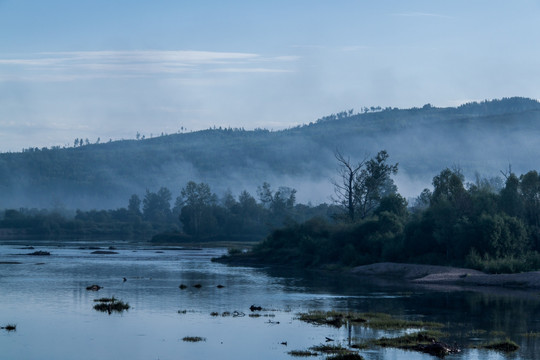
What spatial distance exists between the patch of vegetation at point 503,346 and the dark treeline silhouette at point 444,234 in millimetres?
30102

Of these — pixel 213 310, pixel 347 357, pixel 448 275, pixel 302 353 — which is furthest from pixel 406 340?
pixel 448 275

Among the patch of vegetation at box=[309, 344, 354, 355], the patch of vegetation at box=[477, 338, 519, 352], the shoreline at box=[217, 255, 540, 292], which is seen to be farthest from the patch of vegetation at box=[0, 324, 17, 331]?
the shoreline at box=[217, 255, 540, 292]

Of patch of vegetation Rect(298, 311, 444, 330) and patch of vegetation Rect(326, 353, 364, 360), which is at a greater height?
patch of vegetation Rect(298, 311, 444, 330)

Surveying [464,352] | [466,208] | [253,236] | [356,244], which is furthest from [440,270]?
[253,236]

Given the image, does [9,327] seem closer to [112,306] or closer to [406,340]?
[112,306]

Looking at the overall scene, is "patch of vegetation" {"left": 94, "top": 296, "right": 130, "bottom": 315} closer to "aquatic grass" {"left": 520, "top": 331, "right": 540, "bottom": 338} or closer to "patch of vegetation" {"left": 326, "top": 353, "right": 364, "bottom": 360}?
"patch of vegetation" {"left": 326, "top": 353, "right": 364, "bottom": 360}

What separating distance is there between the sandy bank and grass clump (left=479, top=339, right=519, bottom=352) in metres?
25.3

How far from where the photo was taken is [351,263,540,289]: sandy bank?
5631 cm

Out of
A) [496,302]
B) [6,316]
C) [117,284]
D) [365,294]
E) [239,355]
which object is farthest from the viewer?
[117,284]

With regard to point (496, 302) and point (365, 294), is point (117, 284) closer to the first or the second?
point (365, 294)

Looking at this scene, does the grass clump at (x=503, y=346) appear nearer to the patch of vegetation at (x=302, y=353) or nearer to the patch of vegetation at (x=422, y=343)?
the patch of vegetation at (x=422, y=343)

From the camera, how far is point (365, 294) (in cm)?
5050

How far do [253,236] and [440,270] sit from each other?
91.8 metres

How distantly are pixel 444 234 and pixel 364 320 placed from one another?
32.1 metres
